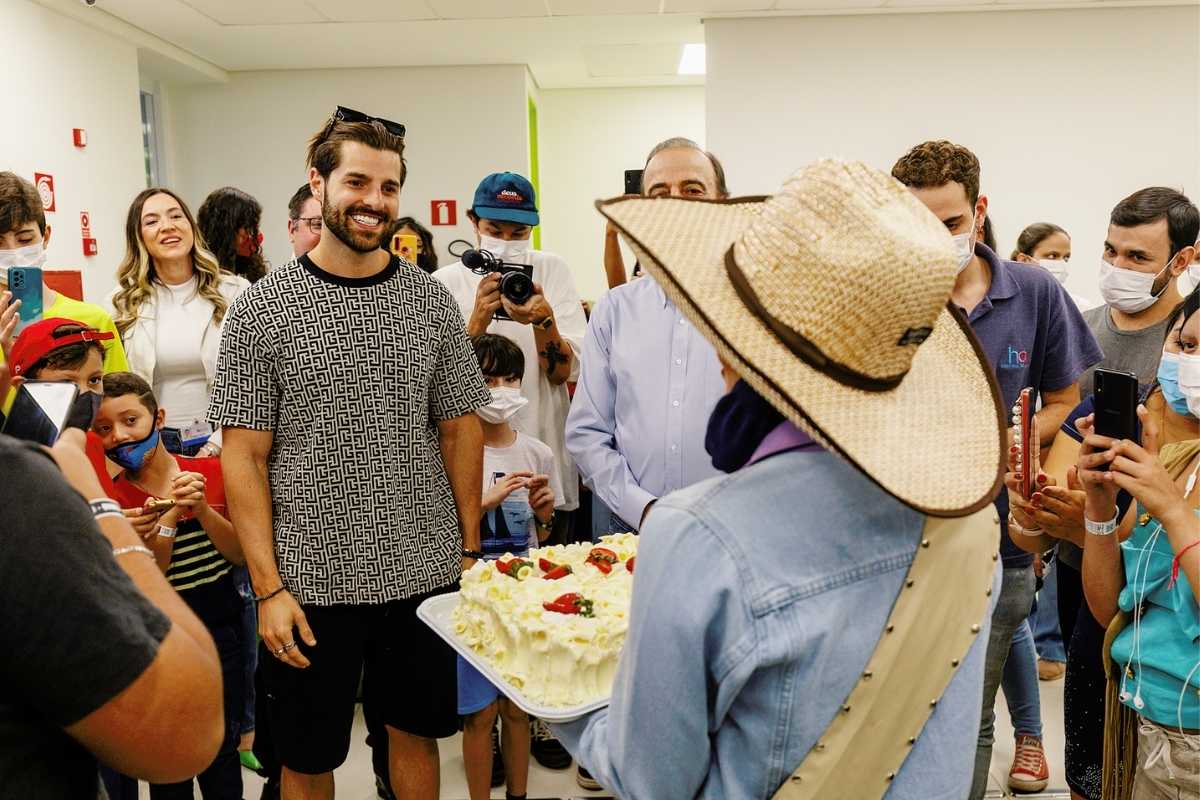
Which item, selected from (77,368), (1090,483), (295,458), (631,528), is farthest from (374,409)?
(1090,483)

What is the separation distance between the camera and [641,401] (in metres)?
2.19

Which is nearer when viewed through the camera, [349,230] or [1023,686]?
[349,230]

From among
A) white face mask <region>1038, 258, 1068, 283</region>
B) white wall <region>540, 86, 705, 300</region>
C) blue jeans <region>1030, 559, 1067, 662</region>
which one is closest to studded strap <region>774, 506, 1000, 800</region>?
blue jeans <region>1030, 559, 1067, 662</region>

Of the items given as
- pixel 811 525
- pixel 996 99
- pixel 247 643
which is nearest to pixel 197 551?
pixel 247 643

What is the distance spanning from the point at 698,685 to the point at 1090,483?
3.69ft

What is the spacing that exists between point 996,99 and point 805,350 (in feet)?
21.8

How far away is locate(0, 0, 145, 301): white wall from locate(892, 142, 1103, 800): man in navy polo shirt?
506cm

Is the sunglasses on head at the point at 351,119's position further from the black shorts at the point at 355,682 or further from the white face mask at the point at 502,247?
the black shorts at the point at 355,682

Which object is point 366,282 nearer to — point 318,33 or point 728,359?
point 728,359

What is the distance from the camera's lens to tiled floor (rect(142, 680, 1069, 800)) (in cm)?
282

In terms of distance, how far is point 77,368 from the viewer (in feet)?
7.55

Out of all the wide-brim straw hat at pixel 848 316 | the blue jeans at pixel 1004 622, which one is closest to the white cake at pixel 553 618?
the wide-brim straw hat at pixel 848 316

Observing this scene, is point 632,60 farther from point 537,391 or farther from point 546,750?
point 546,750

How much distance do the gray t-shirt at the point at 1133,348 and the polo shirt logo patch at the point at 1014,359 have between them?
1.98 ft
